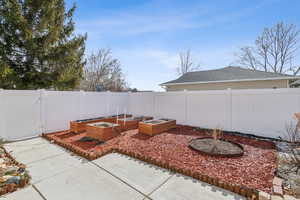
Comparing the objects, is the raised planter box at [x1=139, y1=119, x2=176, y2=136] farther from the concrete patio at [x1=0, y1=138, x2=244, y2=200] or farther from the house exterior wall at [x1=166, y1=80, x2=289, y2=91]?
the house exterior wall at [x1=166, y1=80, x2=289, y2=91]

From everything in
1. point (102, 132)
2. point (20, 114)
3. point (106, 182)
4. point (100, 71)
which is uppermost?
point (100, 71)

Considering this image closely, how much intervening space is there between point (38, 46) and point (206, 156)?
8041 mm

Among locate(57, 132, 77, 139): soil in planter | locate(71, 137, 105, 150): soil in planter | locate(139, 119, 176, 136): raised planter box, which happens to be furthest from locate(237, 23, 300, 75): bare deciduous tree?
locate(57, 132, 77, 139): soil in planter

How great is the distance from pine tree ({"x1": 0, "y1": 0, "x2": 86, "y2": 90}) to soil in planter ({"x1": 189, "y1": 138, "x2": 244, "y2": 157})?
6678 millimetres

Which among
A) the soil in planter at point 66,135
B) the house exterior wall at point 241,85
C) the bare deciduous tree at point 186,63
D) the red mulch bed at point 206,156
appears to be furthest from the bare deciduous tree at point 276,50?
the soil in planter at point 66,135

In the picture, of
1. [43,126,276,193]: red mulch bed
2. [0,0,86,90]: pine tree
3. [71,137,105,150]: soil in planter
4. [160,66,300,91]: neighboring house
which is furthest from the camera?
[160,66,300,91]: neighboring house

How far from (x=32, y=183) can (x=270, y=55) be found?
21.9m

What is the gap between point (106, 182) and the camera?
8.19 feet

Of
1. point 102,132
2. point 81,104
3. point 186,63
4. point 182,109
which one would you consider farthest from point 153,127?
point 186,63

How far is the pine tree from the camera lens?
5.43 metres

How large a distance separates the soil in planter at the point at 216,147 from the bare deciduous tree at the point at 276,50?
1661 cm

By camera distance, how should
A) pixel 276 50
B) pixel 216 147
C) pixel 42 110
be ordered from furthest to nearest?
pixel 276 50 < pixel 42 110 < pixel 216 147

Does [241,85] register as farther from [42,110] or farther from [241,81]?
[42,110]

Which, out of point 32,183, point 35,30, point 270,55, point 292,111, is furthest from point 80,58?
point 270,55
